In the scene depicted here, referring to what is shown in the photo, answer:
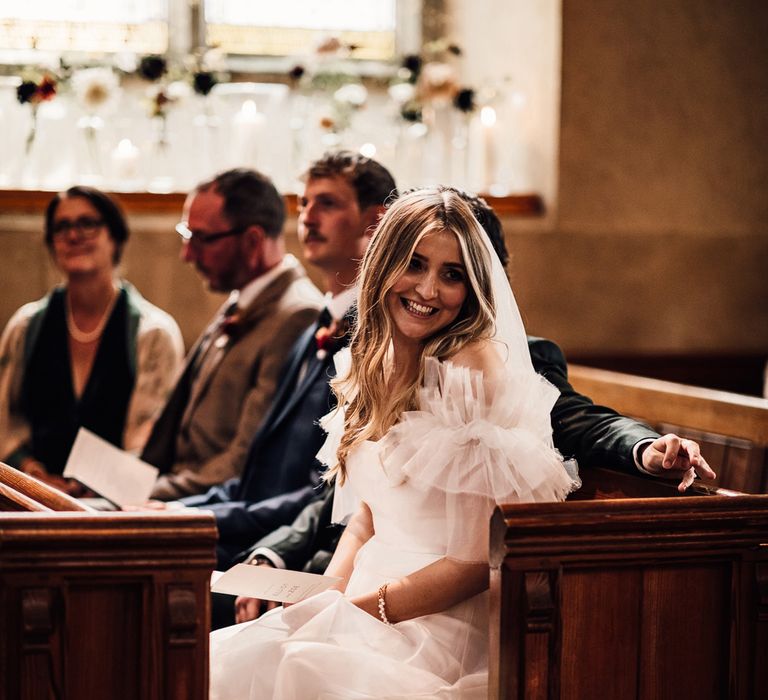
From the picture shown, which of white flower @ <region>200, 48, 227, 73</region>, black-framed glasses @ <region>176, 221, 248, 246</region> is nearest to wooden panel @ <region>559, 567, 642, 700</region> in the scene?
black-framed glasses @ <region>176, 221, 248, 246</region>

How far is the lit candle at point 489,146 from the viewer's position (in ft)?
21.4

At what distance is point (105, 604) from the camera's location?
1.99m

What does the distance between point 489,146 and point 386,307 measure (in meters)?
4.21

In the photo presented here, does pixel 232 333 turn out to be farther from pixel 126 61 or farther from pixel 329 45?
pixel 126 61

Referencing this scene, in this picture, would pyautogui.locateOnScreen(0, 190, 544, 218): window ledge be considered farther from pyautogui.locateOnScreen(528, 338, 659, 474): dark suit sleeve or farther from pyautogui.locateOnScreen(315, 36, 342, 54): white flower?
pyautogui.locateOnScreen(528, 338, 659, 474): dark suit sleeve

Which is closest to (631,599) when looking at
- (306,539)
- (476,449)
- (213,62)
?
(476,449)

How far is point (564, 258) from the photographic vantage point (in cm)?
637

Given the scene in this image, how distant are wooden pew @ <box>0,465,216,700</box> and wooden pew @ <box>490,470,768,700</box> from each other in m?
0.54

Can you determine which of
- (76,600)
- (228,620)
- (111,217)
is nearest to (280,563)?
(228,620)

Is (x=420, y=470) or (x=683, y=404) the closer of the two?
(x=420, y=470)

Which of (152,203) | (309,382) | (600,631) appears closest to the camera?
(600,631)

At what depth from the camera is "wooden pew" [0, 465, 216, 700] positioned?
1.93m

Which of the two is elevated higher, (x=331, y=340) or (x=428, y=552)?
(x=331, y=340)

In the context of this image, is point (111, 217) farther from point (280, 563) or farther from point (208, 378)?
point (280, 563)
